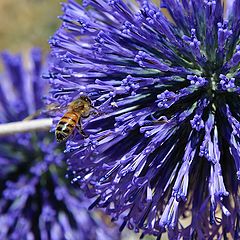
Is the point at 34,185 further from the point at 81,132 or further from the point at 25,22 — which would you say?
the point at 25,22

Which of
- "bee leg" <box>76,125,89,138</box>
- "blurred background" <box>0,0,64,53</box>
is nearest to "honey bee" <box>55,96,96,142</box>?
"bee leg" <box>76,125,89,138</box>

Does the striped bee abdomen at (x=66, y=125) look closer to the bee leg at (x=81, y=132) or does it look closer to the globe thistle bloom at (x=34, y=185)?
the bee leg at (x=81, y=132)

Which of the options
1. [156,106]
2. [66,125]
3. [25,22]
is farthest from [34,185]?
[25,22]

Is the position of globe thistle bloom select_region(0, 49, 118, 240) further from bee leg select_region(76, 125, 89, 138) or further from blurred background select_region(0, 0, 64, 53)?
blurred background select_region(0, 0, 64, 53)

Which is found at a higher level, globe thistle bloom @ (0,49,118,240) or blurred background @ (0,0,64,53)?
blurred background @ (0,0,64,53)

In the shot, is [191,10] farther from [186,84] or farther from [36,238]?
[36,238]

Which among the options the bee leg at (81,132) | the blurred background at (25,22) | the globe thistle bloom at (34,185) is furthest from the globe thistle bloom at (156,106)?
the blurred background at (25,22)

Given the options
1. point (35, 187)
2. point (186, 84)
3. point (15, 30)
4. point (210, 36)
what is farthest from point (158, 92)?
point (15, 30)
